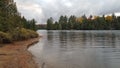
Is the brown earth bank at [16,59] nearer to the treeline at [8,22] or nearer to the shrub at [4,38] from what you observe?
the shrub at [4,38]

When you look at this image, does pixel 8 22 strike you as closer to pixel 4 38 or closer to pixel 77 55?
pixel 4 38

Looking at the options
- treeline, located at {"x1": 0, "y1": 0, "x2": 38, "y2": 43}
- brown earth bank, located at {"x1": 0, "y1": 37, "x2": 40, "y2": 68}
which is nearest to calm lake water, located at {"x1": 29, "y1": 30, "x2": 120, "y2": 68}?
brown earth bank, located at {"x1": 0, "y1": 37, "x2": 40, "y2": 68}

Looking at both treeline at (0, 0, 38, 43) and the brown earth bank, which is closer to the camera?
the brown earth bank

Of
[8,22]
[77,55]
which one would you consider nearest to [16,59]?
[77,55]

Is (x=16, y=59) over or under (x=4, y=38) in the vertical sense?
under

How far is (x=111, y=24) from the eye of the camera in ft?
648

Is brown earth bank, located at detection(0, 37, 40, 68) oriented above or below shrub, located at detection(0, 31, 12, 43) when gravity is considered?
below

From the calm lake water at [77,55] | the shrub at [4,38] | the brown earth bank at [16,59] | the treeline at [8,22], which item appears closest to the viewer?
the brown earth bank at [16,59]

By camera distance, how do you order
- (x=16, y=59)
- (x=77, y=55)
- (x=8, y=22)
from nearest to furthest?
(x=16, y=59) < (x=77, y=55) < (x=8, y=22)

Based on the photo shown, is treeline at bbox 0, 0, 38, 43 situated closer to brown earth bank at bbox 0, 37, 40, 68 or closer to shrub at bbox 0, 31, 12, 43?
shrub at bbox 0, 31, 12, 43

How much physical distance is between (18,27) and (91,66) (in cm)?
3627

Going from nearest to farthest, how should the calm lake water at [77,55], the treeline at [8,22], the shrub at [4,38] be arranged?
the calm lake water at [77,55]
the shrub at [4,38]
the treeline at [8,22]

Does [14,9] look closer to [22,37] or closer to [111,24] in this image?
[22,37]

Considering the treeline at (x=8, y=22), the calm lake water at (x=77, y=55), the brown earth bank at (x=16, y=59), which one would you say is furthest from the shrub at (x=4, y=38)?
the brown earth bank at (x=16, y=59)
